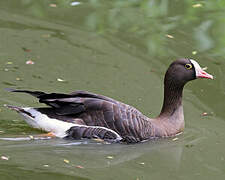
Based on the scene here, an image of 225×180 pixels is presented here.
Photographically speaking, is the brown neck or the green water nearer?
the green water

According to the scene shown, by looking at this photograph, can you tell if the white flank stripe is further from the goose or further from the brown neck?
the brown neck

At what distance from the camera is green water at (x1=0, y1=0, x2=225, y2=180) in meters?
7.09

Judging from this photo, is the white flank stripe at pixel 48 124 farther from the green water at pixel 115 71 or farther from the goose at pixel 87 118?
the green water at pixel 115 71

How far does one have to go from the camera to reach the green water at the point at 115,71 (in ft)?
23.3

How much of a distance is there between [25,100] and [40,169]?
2.22 meters

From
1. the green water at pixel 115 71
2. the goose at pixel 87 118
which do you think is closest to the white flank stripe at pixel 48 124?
the goose at pixel 87 118

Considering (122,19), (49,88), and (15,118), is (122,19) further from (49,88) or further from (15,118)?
(15,118)

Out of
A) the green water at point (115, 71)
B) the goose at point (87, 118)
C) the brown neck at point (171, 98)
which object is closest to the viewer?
the green water at point (115, 71)

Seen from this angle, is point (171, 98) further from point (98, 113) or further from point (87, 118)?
point (87, 118)

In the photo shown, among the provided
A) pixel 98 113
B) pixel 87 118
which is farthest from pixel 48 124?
pixel 98 113

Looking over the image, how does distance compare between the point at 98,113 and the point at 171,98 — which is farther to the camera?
the point at 171,98

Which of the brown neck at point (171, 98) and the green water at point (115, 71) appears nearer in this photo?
the green water at point (115, 71)

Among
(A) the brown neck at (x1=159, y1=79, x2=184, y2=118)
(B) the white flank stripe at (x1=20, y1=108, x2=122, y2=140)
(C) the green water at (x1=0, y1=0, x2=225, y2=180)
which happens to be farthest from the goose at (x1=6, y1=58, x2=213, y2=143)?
(A) the brown neck at (x1=159, y1=79, x2=184, y2=118)

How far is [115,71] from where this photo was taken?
9945 mm
